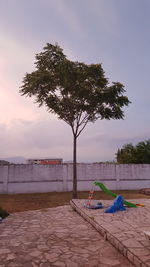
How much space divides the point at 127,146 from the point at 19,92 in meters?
19.4

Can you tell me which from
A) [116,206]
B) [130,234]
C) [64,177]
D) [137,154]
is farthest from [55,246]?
[137,154]

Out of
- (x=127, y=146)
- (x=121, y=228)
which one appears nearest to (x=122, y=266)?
(x=121, y=228)

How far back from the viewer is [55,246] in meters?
5.62

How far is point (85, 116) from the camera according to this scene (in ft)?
57.1

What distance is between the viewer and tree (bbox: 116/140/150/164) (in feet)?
92.5

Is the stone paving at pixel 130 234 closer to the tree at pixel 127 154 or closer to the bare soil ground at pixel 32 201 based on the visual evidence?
the bare soil ground at pixel 32 201

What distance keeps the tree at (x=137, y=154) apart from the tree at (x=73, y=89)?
12698 mm

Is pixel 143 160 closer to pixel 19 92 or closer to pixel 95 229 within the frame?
pixel 19 92

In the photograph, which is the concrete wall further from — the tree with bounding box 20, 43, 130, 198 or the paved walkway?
the paved walkway

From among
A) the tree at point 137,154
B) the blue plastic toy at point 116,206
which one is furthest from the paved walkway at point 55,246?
the tree at point 137,154

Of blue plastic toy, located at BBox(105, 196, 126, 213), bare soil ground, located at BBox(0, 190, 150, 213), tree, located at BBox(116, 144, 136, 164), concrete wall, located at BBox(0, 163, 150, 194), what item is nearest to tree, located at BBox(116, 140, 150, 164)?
tree, located at BBox(116, 144, 136, 164)

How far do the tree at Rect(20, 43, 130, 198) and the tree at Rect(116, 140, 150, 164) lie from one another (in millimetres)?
12698

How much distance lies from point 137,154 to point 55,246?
2493 cm

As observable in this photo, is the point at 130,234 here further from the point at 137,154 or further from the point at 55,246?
the point at 137,154
